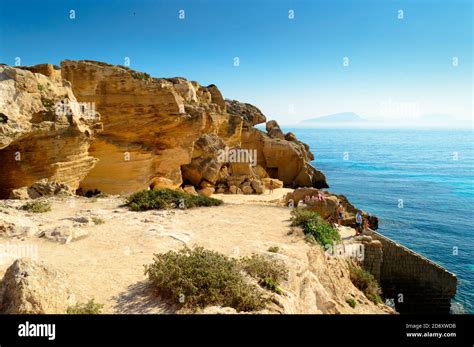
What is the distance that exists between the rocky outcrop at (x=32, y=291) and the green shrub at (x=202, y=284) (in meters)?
1.67

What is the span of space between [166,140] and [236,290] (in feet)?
60.5

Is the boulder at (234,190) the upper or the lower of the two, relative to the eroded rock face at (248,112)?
lower

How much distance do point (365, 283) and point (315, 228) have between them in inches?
97.6

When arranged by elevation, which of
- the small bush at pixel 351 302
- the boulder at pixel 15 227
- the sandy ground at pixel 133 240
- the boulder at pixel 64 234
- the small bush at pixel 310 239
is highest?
the boulder at pixel 15 227

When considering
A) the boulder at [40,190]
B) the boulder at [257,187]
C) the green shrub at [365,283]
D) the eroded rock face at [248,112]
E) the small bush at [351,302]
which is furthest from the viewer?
the eroded rock face at [248,112]

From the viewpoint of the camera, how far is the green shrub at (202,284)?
605 cm

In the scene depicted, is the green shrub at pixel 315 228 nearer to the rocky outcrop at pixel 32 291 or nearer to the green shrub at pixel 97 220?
the green shrub at pixel 97 220

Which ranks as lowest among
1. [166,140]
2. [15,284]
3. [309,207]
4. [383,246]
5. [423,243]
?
[423,243]

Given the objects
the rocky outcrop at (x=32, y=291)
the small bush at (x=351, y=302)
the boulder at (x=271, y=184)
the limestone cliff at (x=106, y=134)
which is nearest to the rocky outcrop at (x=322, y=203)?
the small bush at (x=351, y=302)

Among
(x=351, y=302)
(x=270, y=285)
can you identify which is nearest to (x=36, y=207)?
(x=270, y=285)
